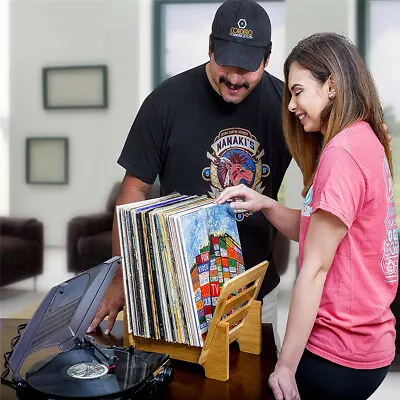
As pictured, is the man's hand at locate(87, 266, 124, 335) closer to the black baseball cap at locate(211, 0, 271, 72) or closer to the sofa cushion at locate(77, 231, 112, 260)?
the black baseball cap at locate(211, 0, 271, 72)

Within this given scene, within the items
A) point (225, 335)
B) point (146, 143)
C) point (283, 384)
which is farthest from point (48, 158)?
point (283, 384)

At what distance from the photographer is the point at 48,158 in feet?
13.6

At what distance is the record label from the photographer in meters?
1.21

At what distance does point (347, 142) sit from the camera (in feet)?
4.22

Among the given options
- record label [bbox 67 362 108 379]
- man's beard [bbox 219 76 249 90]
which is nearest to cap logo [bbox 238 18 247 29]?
man's beard [bbox 219 76 249 90]

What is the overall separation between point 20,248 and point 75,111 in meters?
1.07

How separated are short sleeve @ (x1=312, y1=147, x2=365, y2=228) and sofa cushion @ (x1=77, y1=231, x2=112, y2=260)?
2.95 metres

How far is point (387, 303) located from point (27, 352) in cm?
78

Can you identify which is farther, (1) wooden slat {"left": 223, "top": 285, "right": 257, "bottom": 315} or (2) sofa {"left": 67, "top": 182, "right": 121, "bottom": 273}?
(2) sofa {"left": 67, "top": 182, "right": 121, "bottom": 273}

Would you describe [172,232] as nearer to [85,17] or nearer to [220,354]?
[220,354]

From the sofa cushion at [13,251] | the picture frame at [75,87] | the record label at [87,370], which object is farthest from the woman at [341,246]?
the sofa cushion at [13,251]

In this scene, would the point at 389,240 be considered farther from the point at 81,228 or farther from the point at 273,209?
the point at 81,228

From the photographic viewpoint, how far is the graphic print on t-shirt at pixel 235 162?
197cm

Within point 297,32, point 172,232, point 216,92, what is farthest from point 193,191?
point 297,32
